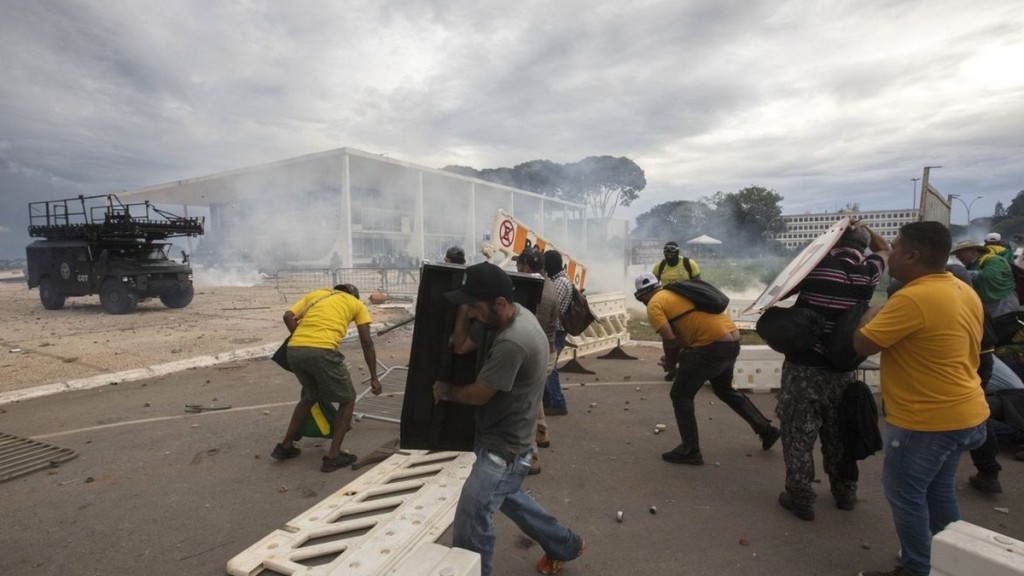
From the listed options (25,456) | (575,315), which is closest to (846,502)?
(575,315)

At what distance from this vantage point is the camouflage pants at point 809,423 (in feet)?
9.82

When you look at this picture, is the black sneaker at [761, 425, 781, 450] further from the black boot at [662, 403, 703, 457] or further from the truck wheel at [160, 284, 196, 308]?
the truck wheel at [160, 284, 196, 308]

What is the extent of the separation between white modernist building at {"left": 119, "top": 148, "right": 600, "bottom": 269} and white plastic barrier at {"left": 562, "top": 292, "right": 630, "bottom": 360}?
17541 mm

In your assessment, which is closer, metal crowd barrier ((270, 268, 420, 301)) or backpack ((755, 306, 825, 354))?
backpack ((755, 306, 825, 354))

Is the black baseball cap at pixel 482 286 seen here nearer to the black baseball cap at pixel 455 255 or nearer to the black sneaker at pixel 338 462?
the black sneaker at pixel 338 462

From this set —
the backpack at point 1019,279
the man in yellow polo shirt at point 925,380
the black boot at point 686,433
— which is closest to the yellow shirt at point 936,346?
the man in yellow polo shirt at point 925,380

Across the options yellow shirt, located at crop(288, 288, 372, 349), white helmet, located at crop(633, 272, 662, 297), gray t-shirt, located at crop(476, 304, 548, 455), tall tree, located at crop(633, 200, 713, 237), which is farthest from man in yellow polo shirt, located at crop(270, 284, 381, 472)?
tall tree, located at crop(633, 200, 713, 237)

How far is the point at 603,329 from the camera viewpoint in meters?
8.20

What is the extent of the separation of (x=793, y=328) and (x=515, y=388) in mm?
1677

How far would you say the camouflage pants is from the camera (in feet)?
9.82

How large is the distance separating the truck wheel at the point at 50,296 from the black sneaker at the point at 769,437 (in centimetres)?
1669

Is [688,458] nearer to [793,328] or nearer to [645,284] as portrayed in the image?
[645,284]

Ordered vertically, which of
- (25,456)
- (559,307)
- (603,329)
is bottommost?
(25,456)

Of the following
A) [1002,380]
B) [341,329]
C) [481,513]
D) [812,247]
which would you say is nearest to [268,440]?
[341,329]
